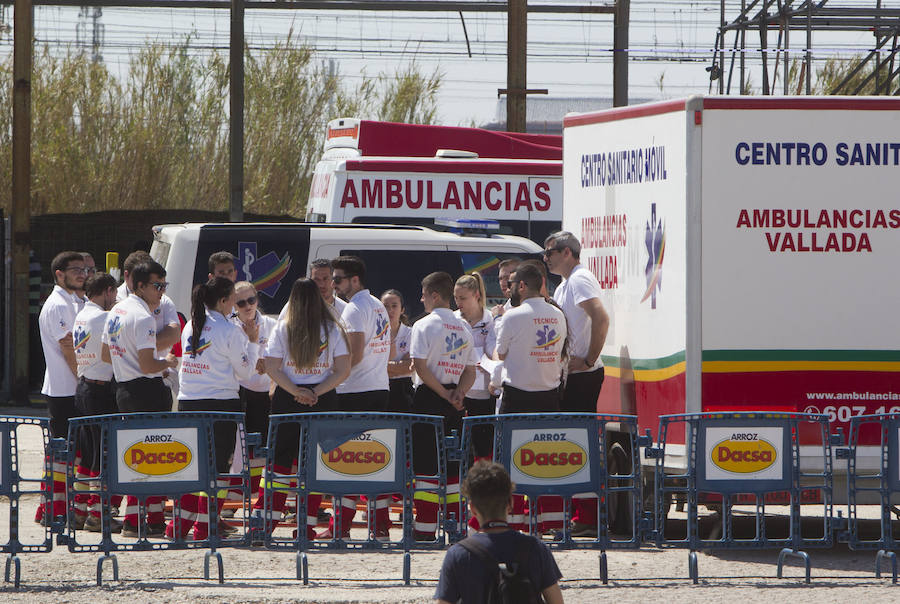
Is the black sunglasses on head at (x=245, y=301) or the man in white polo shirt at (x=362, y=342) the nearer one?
the man in white polo shirt at (x=362, y=342)

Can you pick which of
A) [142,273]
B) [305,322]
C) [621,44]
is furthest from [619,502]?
[621,44]

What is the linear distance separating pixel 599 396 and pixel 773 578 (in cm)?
256

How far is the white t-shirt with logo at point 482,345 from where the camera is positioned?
1015 cm

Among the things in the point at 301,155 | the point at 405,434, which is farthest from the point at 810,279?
the point at 301,155

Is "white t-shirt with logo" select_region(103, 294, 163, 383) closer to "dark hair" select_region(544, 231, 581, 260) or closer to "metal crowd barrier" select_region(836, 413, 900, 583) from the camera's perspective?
"dark hair" select_region(544, 231, 581, 260)

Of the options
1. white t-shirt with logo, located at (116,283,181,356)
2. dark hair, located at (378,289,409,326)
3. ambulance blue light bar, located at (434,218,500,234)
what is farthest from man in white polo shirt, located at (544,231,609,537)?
white t-shirt with logo, located at (116,283,181,356)

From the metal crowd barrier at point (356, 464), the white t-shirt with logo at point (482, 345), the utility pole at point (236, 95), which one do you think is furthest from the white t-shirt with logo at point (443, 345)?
the utility pole at point (236, 95)

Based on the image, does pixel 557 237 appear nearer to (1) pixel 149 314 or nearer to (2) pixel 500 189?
(1) pixel 149 314

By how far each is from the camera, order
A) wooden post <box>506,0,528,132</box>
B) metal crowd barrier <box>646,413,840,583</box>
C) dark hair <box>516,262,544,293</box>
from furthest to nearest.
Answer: wooden post <box>506,0,528,132</box> < dark hair <box>516,262,544,293</box> < metal crowd barrier <box>646,413,840,583</box>

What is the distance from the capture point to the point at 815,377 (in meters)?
9.20

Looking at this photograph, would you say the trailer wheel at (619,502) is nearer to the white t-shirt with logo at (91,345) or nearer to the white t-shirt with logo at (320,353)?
the white t-shirt with logo at (320,353)

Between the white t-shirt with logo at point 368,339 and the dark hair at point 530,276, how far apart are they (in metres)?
1.01

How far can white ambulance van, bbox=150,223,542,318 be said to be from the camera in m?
11.7

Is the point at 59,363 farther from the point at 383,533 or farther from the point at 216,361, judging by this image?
the point at 383,533
